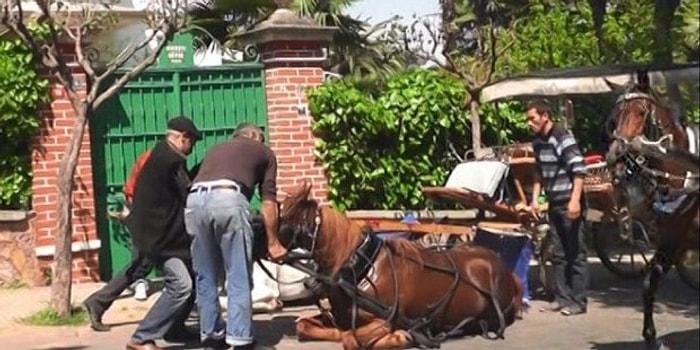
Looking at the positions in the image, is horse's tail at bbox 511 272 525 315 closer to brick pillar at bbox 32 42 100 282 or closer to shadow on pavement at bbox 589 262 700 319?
shadow on pavement at bbox 589 262 700 319

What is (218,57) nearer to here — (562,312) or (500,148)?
(500,148)

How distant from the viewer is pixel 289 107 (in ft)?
45.0

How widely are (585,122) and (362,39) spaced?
6.88m

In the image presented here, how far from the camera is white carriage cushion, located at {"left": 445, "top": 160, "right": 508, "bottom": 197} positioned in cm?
1179

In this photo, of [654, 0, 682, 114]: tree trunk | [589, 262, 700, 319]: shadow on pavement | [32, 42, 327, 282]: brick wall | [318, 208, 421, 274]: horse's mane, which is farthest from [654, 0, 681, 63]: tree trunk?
[32, 42, 327, 282]: brick wall

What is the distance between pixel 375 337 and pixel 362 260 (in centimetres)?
59

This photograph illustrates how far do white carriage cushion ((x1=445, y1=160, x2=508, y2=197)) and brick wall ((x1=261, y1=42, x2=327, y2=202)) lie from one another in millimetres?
2111

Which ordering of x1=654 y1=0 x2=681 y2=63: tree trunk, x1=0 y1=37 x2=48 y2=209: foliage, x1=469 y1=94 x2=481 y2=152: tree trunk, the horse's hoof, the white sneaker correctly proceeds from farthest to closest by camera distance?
x1=469 y1=94 x2=481 y2=152: tree trunk
x1=0 y1=37 x2=48 y2=209: foliage
the white sneaker
x1=654 y1=0 x2=681 y2=63: tree trunk
the horse's hoof

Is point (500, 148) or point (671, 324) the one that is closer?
point (671, 324)

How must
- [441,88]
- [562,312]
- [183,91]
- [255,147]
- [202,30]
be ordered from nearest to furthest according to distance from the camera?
[255,147] → [562,312] → [183,91] → [441,88] → [202,30]

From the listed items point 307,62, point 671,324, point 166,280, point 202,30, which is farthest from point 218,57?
point 671,324

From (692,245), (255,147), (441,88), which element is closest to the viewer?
(692,245)

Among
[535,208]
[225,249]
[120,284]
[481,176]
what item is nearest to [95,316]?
[120,284]

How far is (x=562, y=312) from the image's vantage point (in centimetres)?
1068
